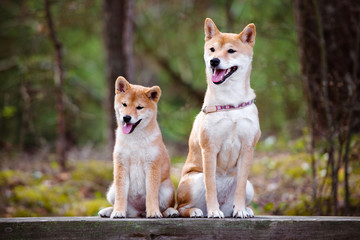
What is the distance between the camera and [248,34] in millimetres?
3576

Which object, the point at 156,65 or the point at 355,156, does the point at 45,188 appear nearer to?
the point at 355,156

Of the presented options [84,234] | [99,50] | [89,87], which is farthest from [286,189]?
[99,50]

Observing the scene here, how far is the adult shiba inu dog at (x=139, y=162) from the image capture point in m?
3.46

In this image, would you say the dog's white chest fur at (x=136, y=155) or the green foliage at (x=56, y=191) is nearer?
the dog's white chest fur at (x=136, y=155)

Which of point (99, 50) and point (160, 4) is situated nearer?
point (160, 4)

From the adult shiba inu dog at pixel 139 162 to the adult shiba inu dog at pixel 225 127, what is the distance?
26cm

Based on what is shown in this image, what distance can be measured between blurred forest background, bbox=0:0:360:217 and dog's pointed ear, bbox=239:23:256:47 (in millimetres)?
1579

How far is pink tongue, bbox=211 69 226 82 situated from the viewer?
133 inches

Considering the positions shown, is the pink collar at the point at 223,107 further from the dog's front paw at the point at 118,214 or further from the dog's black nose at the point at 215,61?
the dog's front paw at the point at 118,214

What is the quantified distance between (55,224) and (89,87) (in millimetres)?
9544

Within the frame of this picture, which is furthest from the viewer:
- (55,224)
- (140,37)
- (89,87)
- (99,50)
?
(99,50)

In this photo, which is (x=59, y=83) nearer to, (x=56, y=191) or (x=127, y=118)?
(x=56, y=191)

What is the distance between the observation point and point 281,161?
25.5ft

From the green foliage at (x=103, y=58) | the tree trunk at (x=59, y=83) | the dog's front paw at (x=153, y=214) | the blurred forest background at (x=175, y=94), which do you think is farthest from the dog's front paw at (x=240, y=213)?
the green foliage at (x=103, y=58)
